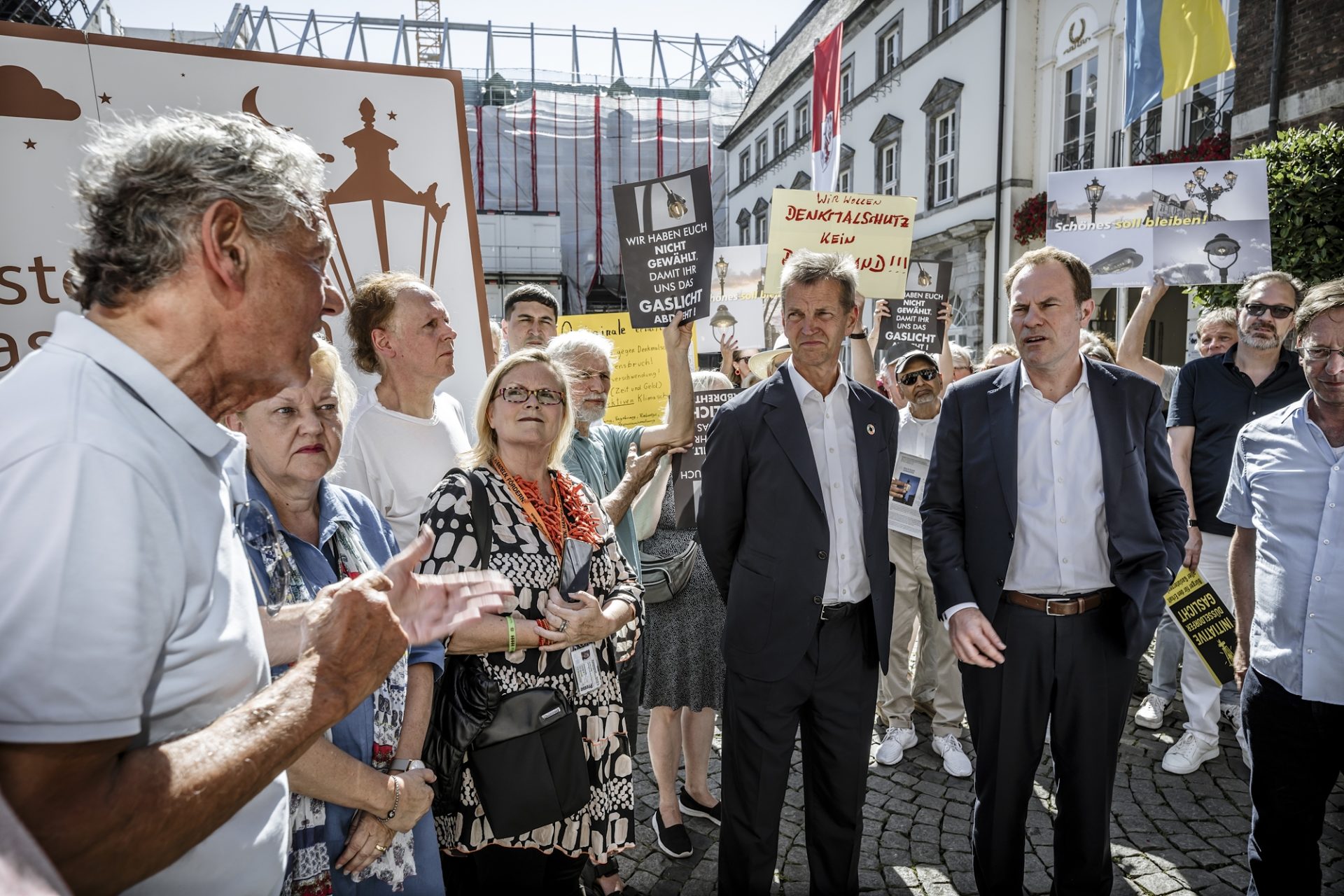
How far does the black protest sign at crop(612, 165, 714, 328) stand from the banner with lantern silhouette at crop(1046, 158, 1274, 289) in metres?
2.60

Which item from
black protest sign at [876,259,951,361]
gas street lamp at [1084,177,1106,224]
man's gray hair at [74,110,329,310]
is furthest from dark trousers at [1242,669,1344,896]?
black protest sign at [876,259,951,361]

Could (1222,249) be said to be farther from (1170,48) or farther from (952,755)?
(952,755)

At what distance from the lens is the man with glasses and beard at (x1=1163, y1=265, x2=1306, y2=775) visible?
151 inches

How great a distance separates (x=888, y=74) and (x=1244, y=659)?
67.2 feet

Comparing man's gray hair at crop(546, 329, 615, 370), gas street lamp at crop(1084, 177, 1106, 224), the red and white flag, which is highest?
the red and white flag

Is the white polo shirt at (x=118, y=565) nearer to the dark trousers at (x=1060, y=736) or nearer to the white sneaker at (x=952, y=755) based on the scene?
the dark trousers at (x=1060, y=736)

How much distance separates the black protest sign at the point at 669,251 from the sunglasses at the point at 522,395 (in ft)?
4.03

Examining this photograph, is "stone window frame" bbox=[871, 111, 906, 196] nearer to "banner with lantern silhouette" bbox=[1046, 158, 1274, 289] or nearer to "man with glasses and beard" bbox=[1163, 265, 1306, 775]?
"banner with lantern silhouette" bbox=[1046, 158, 1274, 289]

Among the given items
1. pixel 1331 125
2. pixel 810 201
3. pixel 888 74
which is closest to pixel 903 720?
pixel 810 201

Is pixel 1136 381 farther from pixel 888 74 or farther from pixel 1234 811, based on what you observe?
pixel 888 74

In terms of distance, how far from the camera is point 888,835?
10.8 ft

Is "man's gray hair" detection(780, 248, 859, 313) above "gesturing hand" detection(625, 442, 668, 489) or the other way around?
above

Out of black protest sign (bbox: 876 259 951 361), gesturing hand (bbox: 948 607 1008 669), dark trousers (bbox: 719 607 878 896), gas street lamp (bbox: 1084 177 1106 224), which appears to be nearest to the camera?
gesturing hand (bbox: 948 607 1008 669)

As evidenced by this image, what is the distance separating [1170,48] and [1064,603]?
20.2 feet
